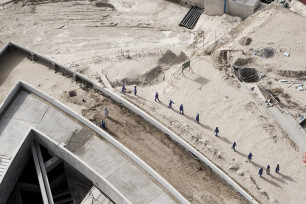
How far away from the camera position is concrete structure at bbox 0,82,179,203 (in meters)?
20.4

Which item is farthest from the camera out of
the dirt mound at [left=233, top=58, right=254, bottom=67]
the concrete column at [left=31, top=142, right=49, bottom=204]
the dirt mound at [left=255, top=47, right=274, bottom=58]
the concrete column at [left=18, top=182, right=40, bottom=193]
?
the dirt mound at [left=255, top=47, right=274, bottom=58]

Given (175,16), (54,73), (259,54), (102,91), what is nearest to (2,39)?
(54,73)

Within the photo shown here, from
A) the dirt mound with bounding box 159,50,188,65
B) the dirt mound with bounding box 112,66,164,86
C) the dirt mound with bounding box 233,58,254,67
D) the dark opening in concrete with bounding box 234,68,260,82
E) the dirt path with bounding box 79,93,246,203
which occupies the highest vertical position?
the dirt mound with bounding box 159,50,188,65

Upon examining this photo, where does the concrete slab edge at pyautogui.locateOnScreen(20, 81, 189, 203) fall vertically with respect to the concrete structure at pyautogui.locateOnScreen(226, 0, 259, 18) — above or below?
below

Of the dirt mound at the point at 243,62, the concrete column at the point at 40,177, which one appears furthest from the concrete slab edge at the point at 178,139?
the dirt mound at the point at 243,62

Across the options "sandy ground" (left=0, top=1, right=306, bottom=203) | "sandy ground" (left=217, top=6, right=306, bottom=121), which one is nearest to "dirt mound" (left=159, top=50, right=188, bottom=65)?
"sandy ground" (left=0, top=1, right=306, bottom=203)

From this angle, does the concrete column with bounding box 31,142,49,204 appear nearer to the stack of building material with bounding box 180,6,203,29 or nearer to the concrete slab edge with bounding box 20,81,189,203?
the concrete slab edge with bounding box 20,81,189,203

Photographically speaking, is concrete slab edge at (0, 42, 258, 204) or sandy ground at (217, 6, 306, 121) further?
sandy ground at (217, 6, 306, 121)

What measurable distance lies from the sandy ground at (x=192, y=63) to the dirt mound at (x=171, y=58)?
0.29 feet

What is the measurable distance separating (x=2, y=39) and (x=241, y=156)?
78.0ft

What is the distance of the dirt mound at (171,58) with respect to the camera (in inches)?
1233

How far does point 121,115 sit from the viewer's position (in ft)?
82.9

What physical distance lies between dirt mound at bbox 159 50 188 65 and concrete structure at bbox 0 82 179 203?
10.4 meters

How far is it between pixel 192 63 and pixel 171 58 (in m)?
2.35
